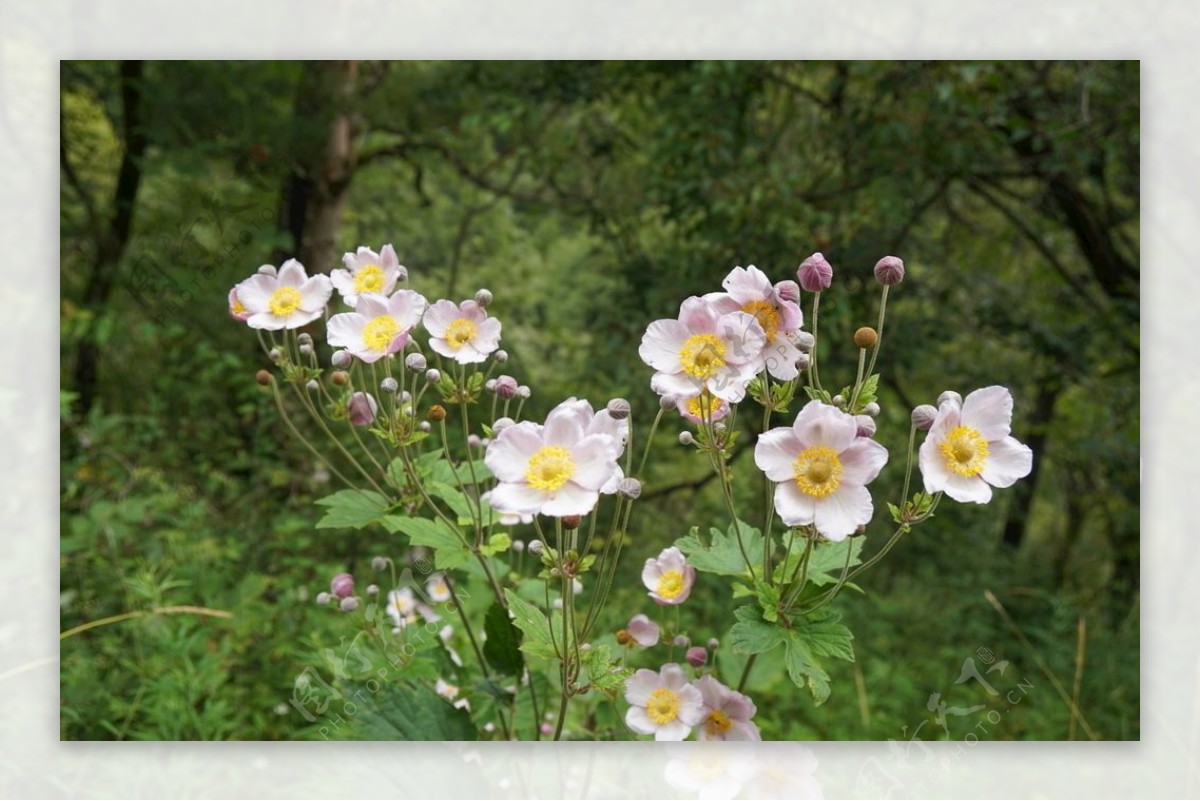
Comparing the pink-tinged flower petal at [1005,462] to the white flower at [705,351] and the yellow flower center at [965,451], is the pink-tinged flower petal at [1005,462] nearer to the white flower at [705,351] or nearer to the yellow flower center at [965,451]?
the yellow flower center at [965,451]

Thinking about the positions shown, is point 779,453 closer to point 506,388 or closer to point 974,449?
point 974,449

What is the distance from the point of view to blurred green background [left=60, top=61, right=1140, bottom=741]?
2246 millimetres

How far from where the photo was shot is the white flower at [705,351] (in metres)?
0.78

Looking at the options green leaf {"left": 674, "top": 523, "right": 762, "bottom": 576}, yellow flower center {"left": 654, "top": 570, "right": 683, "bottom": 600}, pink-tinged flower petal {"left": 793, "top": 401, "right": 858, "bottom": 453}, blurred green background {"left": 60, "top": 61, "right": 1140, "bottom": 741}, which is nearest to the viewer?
pink-tinged flower petal {"left": 793, "top": 401, "right": 858, "bottom": 453}

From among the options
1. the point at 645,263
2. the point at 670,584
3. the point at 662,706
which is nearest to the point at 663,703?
the point at 662,706

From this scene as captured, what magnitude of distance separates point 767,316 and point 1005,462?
237mm

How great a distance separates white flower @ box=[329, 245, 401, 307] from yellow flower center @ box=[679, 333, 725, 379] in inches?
13.9

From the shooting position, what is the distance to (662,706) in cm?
94

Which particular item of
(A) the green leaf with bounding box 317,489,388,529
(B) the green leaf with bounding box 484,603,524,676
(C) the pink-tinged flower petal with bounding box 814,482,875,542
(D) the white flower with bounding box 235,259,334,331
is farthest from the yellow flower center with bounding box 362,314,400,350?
(C) the pink-tinged flower petal with bounding box 814,482,875,542

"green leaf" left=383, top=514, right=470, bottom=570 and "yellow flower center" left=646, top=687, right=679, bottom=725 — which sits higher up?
"green leaf" left=383, top=514, right=470, bottom=570

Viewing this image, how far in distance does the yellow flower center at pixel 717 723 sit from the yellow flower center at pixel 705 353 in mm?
356

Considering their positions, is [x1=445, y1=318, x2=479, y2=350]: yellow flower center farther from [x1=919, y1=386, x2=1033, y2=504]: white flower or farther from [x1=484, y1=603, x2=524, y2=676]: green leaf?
[x1=919, y1=386, x2=1033, y2=504]: white flower

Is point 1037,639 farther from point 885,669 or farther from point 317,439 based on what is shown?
point 317,439

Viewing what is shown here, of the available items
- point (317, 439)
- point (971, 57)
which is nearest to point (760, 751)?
point (971, 57)
